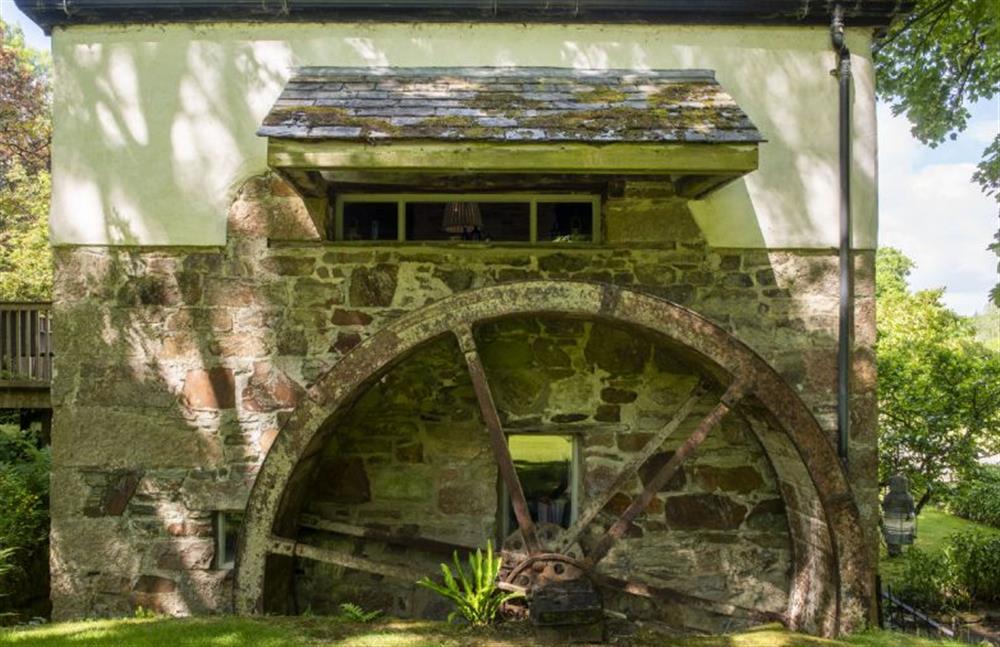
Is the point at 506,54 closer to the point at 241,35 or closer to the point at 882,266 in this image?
the point at 241,35

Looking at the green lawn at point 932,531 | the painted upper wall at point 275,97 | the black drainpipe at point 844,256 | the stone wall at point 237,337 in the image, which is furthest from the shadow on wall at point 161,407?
the green lawn at point 932,531

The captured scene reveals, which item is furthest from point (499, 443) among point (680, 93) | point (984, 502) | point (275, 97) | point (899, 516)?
point (984, 502)

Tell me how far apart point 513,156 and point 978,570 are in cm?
618

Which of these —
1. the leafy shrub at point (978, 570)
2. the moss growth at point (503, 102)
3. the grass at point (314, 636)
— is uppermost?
the moss growth at point (503, 102)

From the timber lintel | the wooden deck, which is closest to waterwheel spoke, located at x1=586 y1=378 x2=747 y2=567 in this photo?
the timber lintel

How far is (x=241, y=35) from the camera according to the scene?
4.79 meters

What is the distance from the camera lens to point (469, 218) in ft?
16.3

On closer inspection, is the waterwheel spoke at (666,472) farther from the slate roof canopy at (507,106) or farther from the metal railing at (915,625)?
the metal railing at (915,625)

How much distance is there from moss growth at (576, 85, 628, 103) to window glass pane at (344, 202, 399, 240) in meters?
1.49

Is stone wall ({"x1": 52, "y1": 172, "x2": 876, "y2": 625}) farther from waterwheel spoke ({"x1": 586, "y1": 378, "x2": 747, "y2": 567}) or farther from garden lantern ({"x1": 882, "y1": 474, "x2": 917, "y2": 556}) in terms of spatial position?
garden lantern ({"x1": 882, "y1": 474, "x2": 917, "y2": 556})

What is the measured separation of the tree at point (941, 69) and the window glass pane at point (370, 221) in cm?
499

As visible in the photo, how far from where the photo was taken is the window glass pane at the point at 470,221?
5000 mm

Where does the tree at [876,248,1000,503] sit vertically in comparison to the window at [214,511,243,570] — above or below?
above

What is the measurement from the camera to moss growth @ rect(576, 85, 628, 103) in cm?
435
